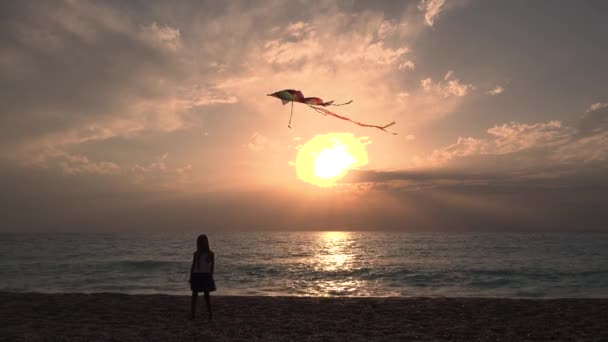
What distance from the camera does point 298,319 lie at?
36.5 feet

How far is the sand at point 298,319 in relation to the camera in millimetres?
9188

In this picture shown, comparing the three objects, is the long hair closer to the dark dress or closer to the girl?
the girl

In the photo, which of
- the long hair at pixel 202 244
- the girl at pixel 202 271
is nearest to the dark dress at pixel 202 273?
the girl at pixel 202 271

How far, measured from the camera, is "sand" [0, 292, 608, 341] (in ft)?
30.1

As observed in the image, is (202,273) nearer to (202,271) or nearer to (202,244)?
(202,271)

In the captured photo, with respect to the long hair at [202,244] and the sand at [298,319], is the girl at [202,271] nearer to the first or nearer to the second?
the long hair at [202,244]

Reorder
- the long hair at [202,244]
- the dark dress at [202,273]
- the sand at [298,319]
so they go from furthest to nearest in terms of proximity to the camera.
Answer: the dark dress at [202,273] < the long hair at [202,244] < the sand at [298,319]

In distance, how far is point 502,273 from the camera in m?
30.3

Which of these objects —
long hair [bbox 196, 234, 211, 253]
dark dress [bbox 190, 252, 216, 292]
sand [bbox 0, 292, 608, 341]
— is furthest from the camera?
dark dress [bbox 190, 252, 216, 292]

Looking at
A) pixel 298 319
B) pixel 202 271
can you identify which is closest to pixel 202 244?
pixel 202 271

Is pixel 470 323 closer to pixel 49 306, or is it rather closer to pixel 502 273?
pixel 49 306

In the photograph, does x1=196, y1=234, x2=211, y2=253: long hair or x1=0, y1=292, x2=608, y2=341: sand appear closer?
x1=0, y1=292, x2=608, y2=341: sand

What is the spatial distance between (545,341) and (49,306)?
13.9 m

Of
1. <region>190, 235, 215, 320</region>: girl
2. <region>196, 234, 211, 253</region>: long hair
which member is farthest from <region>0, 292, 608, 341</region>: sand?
<region>196, 234, 211, 253</region>: long hair
